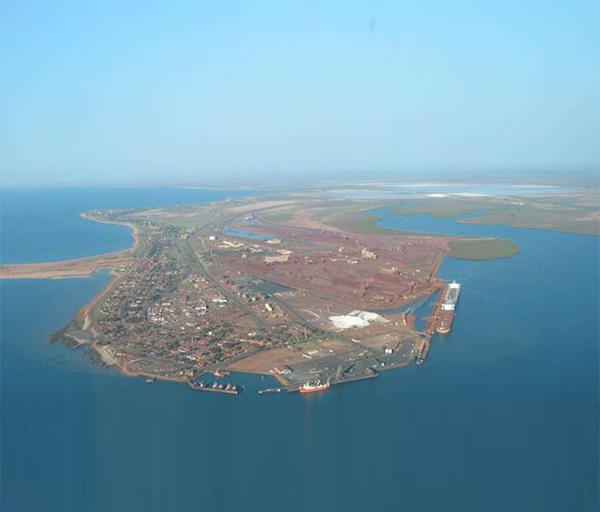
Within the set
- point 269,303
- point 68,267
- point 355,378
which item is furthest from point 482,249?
point 68,267

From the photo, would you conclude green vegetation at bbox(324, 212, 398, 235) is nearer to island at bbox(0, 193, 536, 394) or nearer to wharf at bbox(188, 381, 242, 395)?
island at bbox(0, 193, 536, 394)

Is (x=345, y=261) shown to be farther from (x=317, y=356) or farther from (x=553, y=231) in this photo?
(x=553, y=231)

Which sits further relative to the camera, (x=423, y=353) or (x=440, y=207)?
(x=440, y=207)

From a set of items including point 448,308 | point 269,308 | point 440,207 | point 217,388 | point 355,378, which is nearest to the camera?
point 217,388

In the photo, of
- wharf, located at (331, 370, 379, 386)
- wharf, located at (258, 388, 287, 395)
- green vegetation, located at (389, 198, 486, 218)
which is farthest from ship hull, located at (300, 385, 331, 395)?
green vegetation, located at (389, 198, 486, 218)

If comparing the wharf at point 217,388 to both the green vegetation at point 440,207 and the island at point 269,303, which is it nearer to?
the island at point 269,303

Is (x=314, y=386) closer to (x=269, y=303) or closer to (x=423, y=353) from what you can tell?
(x=423, y=353)
